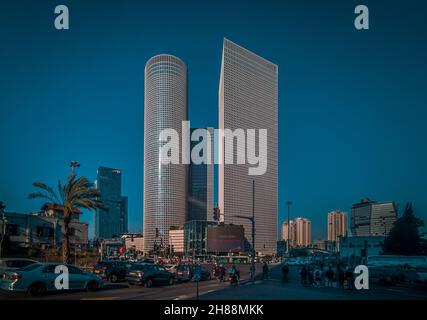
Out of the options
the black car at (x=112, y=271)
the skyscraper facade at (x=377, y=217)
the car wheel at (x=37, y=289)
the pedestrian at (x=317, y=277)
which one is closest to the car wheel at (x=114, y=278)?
the black car at (x=112, y=271)

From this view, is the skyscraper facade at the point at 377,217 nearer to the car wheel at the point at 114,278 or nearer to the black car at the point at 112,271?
the black car at the point at 112,271

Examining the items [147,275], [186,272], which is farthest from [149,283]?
[186,272]

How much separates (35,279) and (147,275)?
9187 mm

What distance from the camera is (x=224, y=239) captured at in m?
163

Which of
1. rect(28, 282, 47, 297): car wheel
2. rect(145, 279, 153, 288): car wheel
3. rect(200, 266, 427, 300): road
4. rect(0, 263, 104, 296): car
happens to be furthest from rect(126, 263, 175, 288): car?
rect(28, 282, 47, 297): car wheel

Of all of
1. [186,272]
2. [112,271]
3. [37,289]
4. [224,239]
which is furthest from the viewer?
[224,239]

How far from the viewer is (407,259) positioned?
4853 centimetres

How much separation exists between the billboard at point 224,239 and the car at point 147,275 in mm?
135526

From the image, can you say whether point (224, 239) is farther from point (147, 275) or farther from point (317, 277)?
point (147, 275)

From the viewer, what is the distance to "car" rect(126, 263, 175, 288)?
26438 millimetres
